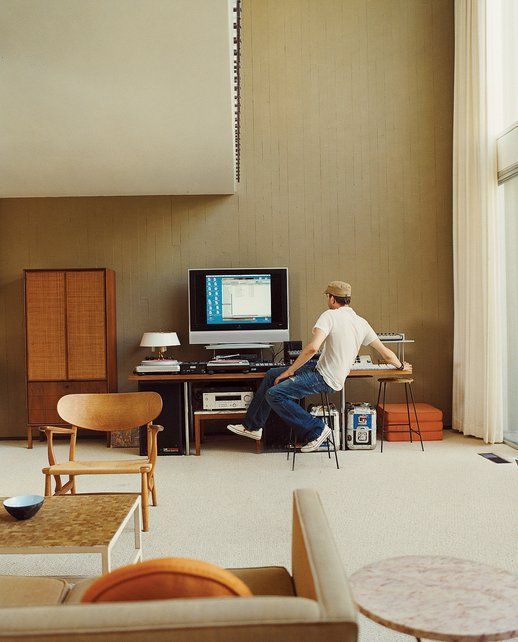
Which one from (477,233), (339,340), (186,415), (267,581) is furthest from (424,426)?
(267,581)

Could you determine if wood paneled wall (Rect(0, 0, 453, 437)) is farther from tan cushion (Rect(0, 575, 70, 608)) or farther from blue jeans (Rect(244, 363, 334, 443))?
tan cushion (Rect(0, 575, 70, 608))

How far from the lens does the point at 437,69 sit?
6.73 meters

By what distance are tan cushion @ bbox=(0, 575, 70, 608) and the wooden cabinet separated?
4.19m

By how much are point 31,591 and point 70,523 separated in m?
0.66

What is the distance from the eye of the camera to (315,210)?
22.1 ft

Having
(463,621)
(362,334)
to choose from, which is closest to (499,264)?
(362,334)

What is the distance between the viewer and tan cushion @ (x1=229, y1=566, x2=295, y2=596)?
1999 mm

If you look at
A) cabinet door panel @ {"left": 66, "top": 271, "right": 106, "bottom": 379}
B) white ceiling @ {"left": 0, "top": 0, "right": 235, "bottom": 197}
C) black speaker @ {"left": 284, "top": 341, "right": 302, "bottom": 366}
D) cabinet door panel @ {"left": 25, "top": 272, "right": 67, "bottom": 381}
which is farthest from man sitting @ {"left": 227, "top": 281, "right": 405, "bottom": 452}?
cabinet door panel @ {"left": 25, "top": 272, "right": 67, "bottom": 381}

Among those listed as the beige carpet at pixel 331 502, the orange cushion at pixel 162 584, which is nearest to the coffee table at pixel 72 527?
the beige carpet at pixel 331 502

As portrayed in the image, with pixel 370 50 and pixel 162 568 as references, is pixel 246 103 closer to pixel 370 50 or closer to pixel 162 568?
pixel 370 50

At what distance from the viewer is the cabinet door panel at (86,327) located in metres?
6.21

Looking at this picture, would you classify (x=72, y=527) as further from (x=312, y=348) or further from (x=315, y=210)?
(x=315, y=210)

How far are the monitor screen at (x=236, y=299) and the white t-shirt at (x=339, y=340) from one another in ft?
4.16

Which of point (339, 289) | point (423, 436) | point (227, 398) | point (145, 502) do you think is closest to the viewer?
point (145, 502)
